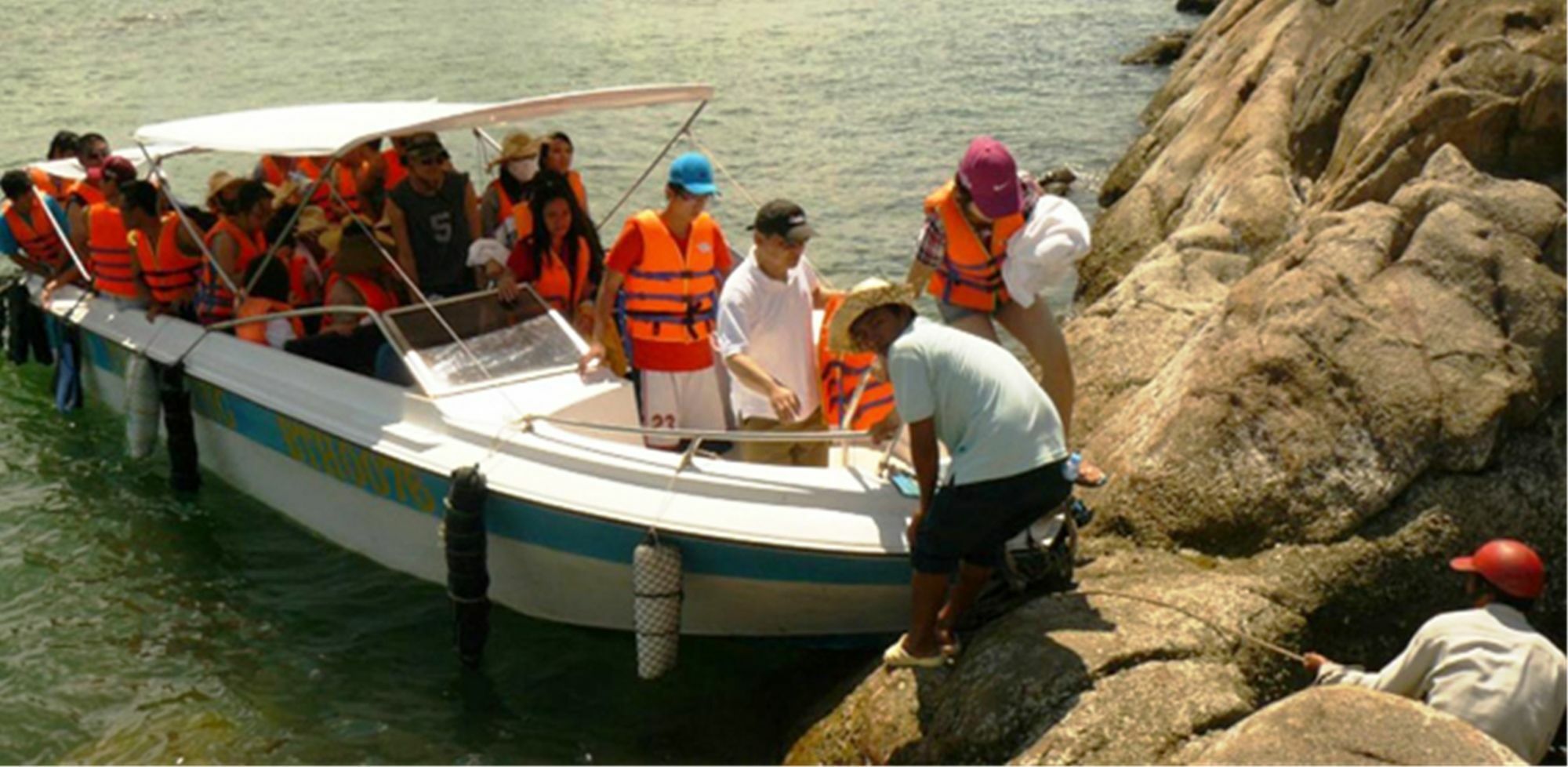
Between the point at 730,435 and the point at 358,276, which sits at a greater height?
the point at 358,276

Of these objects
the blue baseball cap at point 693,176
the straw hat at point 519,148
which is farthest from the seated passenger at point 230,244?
the blue baseball cap at point 693,176

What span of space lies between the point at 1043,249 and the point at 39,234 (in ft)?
26.1

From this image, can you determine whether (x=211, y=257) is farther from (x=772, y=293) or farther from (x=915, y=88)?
(x=915, y=88)

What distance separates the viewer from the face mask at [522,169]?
32.7ft

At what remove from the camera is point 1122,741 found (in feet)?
19.5

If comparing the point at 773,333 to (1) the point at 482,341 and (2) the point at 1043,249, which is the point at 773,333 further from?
(1) the point at 482,341

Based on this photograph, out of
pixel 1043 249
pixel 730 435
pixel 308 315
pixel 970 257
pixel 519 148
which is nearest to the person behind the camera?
pixel 1043 249

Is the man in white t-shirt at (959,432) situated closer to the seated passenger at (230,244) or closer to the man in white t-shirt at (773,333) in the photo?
the man in white t-shirt at (773,333)

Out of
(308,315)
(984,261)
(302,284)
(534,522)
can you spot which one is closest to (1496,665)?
(984,261)

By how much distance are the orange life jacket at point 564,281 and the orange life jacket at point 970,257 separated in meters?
2.51

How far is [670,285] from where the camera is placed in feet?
25.8

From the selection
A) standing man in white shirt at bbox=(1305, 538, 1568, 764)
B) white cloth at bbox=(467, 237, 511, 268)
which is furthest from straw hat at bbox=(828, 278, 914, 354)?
white cloth at bbox=(467, 237, 511, 268)

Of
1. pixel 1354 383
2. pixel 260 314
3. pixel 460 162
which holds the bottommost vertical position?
pixel 460 162

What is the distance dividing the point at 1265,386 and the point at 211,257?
5.80 m
